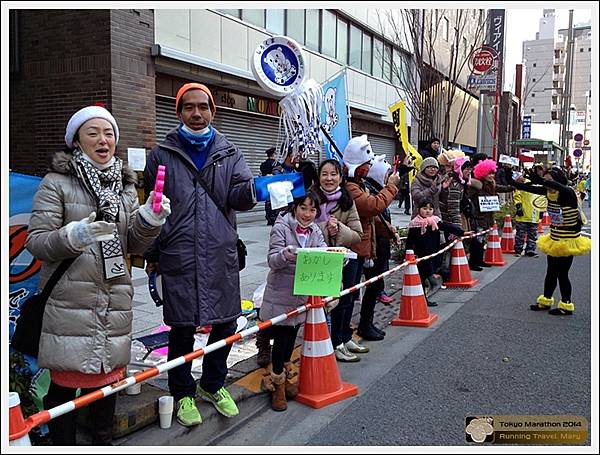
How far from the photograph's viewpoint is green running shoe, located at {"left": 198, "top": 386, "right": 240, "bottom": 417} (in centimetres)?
372

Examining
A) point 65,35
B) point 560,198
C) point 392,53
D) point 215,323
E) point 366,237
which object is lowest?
point 215,323

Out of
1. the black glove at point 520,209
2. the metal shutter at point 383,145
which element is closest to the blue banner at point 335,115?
the black glove at point 520,209

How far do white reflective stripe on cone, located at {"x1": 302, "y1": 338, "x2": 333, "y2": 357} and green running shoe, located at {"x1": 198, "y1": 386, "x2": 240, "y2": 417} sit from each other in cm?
69

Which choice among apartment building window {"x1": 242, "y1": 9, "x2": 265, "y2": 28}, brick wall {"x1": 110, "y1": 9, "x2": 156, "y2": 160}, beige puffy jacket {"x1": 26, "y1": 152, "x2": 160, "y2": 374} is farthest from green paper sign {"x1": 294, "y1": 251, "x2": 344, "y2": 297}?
apartment building window {"x1": 242, "y1": 9, "x2": 265, "y2": 28}

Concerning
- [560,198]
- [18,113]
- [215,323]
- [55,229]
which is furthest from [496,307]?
[18,113]

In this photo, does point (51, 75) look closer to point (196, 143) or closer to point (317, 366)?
point (196, 143)

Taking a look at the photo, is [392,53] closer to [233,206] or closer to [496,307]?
[496,307]

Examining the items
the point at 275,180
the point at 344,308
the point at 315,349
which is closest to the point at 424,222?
the point at 344,308

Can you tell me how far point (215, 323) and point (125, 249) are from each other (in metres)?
0.81

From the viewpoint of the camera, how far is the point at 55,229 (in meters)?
2.75

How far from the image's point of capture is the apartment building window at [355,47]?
19391 millimetres

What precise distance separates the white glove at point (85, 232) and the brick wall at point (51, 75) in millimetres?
7945

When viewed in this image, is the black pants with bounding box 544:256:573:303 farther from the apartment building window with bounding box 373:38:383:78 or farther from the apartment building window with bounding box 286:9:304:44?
the apartment building window with bounding box 373:38:383:78

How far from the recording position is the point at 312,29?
16.7m
